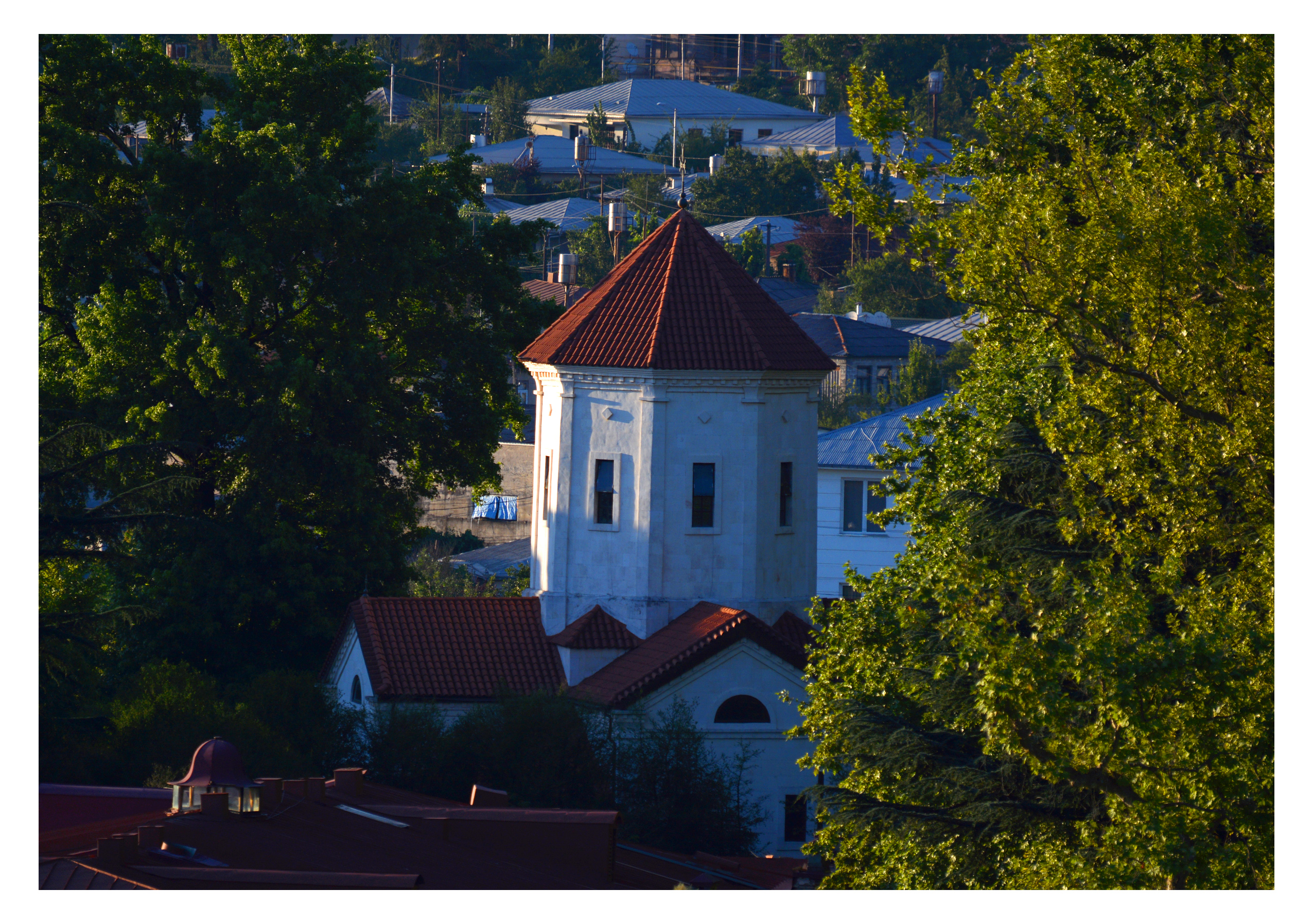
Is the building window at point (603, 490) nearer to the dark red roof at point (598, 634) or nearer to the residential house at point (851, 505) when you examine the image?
the dark red roof at point (598, 634)

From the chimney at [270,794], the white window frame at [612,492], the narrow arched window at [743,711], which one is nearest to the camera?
the chimney at [270,794]

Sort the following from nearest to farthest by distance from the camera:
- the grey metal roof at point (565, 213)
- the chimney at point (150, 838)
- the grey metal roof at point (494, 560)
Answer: the chimney at point (150, 838), the grey metal roof at point (494, 560), the grey metal roof at point (565, 213)

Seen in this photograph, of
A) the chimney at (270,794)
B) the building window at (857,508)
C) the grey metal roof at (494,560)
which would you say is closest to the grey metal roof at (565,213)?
the grey metal roof at (494,560)

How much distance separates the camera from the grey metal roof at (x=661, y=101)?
379 feet

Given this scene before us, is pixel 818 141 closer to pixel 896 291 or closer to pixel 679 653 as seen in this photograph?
pixel 896 291

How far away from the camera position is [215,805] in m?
21.7

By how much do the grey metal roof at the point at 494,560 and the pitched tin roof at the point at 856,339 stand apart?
73.1ft

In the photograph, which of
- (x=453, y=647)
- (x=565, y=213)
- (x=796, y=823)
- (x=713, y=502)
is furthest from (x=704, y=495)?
(x=565, y=213)

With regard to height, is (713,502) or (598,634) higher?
(713,502)

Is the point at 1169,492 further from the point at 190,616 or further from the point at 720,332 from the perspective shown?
the point at 190,616

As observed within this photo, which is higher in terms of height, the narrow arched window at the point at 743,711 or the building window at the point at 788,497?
the building window at the point at 788,497

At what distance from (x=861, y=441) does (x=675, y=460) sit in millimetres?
22421

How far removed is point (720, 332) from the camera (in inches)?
1404

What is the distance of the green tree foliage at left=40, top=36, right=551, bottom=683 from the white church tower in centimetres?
502
